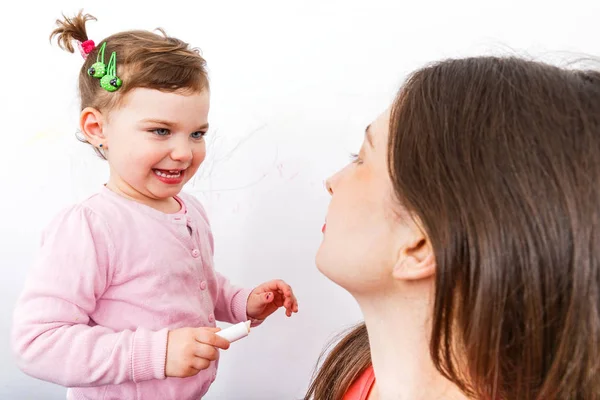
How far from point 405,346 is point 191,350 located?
1.06 feet

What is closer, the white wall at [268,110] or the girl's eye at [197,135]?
→ the girl's eye at [197,135]

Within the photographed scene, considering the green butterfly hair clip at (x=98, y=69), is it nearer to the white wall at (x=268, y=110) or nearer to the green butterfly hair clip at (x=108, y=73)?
the green butterfly hair clip at (x=108, y=73)

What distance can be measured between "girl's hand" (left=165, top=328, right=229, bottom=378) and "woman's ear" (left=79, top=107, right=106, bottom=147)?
0.35 m

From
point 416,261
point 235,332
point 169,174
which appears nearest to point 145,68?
point 169,174

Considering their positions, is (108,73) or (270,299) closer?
(108,73)

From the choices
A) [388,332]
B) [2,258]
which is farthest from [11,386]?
Result: [388,332]

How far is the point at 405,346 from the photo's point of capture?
62 cm

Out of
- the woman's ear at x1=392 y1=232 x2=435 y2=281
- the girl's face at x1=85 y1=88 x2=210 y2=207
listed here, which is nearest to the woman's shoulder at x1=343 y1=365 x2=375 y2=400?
the woman's ear at x1=392 y1=232 x2=435 y2=281

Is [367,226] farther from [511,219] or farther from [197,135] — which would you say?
[197,135]

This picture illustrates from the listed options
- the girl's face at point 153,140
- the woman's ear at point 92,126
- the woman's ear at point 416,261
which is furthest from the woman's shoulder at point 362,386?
the woman's ear at point 92,126

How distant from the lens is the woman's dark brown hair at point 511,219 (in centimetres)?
49

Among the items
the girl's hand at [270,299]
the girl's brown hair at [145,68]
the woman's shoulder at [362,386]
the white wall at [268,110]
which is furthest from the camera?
the white wall at [268,110]

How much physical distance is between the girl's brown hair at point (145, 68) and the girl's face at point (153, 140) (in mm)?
14

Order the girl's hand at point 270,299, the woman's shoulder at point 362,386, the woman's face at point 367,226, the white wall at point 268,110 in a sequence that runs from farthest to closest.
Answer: the white wall at point 268,110
the girl's hand at point 270,299
the woman's shoulder at point 362,386
the woman's face at point 367,226
